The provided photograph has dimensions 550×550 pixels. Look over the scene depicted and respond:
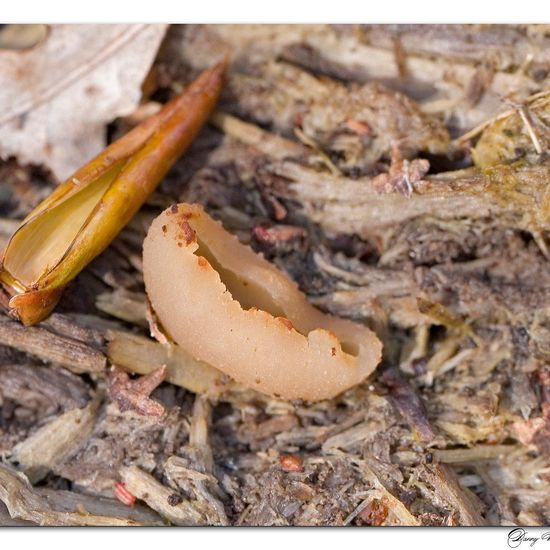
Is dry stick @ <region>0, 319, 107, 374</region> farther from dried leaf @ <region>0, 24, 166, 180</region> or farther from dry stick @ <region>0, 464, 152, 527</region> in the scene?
dried leaf @ <region>0, 24, 166, 180</region>

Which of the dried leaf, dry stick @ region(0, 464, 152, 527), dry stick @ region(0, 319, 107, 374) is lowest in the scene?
dry stick @ region(0, 464, 152, 527)

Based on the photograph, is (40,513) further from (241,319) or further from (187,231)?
(187,231)

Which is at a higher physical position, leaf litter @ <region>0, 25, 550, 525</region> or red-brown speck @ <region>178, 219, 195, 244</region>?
red-brown speck @ <region>178, 219, 195, 244</region>

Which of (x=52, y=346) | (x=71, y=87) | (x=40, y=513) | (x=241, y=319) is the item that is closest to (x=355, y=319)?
(x=241, y=319)

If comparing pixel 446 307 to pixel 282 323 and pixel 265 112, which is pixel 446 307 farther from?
pixel 265 112

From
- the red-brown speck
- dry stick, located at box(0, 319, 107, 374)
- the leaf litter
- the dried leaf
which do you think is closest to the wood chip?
the leaf litter

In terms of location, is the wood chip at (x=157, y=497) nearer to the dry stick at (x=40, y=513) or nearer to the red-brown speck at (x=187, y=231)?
the dry stick at (x=40, y=513)

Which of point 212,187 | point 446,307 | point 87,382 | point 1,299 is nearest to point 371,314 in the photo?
point 446,307
